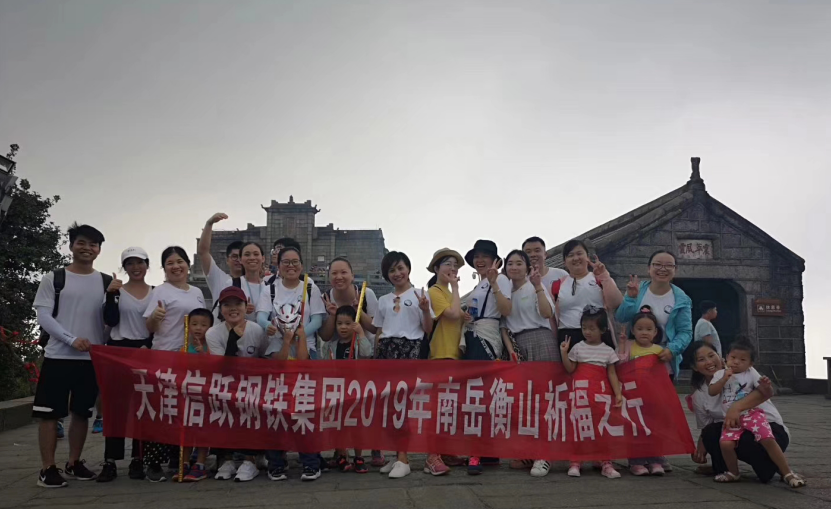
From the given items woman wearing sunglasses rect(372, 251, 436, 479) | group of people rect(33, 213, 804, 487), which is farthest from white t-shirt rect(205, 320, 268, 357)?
woman wearing sunglasses rect(372, 251, 436, 479)

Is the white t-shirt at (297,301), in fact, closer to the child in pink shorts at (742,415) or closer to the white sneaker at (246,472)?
the white sneaker at (246,472)

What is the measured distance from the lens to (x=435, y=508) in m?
3.66

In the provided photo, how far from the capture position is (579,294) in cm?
506

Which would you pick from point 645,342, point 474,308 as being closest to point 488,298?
point 474,308

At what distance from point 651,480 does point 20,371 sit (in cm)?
913

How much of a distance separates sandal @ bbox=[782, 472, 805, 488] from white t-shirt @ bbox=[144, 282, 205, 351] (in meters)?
4.44

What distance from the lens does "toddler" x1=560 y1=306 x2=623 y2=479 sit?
4840 mm

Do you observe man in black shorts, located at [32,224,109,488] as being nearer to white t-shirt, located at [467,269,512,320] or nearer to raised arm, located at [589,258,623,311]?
white t-shirt, located at [467,269,512,320]

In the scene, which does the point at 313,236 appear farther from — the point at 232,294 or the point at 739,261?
the point at 232,294

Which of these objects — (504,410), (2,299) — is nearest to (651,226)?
(504,410)

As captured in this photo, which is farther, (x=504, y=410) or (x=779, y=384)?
(x=779, y=384)

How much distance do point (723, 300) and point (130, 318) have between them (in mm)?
14111

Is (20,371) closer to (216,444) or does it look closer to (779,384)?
(216,444)

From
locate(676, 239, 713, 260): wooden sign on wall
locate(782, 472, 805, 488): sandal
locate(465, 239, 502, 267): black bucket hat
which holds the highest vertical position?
locate(676, 239, 713, 260): wooden sign on wall
